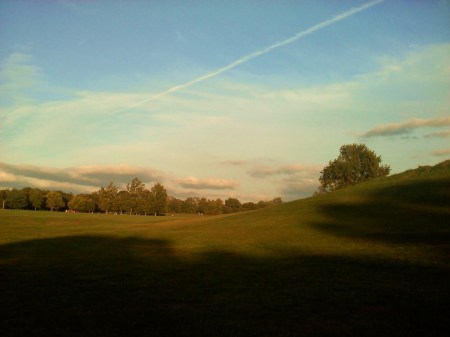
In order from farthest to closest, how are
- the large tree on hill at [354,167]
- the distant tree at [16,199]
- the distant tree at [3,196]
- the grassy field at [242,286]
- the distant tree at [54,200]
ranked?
the distant tree at [54,200], the distant tree at [3,196], the distant tree at [16,199], the large tree on hill at [354,167], the grassy field at [242,286]

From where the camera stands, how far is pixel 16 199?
567 feet

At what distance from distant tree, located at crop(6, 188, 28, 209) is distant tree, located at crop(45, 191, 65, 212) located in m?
9.04

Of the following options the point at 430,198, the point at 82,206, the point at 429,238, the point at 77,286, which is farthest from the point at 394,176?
the point at 82,206

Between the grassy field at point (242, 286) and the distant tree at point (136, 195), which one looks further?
the distant tree at point (136, 195)

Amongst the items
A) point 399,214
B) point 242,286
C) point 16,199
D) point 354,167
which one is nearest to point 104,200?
point 16,199

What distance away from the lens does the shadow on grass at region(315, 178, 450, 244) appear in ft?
101

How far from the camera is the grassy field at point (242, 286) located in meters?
11.5

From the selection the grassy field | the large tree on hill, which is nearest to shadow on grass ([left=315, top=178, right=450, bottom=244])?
the grassy field

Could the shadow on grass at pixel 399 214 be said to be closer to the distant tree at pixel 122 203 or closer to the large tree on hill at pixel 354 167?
the large tree on hill at pixel 354 167

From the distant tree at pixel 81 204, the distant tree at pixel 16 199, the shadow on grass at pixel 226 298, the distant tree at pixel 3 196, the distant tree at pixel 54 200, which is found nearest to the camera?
the shadow on grass at pixel 226 298

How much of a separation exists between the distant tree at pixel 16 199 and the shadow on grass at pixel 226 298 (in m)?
166

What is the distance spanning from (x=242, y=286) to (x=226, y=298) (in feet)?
7.02

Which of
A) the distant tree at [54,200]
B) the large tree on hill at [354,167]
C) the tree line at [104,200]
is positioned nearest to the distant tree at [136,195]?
the tree line at [104,200]

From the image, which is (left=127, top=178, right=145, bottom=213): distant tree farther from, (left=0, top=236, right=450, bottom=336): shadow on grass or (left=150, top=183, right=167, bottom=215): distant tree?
(left=0, top=236, right=450, bottom=336): shadow on grass
